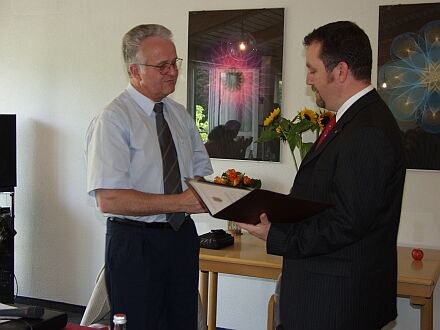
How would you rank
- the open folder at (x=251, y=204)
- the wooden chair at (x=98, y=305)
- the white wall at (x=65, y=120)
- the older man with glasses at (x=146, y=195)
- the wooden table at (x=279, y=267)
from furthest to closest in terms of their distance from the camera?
the white wall at (x=65, y=120) → the wooden table at (x=279, y=267) → the wooden chair at (x=98, y=305) → the older man with glasses at (x=146, y=195) → the open folder at (x=251, y=204)

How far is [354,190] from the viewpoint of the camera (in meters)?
1.79

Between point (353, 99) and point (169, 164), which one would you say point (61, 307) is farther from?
point (353, 99)

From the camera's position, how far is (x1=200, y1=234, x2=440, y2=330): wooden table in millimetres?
2949

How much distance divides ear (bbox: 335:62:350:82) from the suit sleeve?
0.63 ft

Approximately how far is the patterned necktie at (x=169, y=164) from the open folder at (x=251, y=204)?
0.42 metres

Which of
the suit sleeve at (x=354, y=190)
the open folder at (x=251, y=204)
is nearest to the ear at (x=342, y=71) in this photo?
the suit sleeve at (x=354, y=190)

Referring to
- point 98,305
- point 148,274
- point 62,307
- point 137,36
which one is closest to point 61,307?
point 62,307

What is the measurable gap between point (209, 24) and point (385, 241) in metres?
2.51

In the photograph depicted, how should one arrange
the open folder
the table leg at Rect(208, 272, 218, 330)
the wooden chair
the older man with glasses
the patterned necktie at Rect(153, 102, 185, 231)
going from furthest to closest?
the table leg at Rect(208, 272, 218, 330) → the wooden chair → the patterned necktie at Rect(153, 102, 185, 231) → the older man with glasses → the open folder

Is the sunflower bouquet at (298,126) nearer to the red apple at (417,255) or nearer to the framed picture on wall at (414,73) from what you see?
the framed picture on wall at (414,73)

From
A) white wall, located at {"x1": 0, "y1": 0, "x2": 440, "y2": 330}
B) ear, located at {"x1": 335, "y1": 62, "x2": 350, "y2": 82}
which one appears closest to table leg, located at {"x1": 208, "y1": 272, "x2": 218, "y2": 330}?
white wall, located at {"x1": 0, "y1": 0, "x2": 440, "y2": 330}

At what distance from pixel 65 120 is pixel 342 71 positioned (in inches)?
122

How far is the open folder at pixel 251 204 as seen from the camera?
5.80ft

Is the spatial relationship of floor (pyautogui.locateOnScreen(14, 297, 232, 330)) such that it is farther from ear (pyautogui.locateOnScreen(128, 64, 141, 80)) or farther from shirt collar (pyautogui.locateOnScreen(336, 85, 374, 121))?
shirt collar (pyautogui.locateOnScreen(336, 85, 374, 121))
